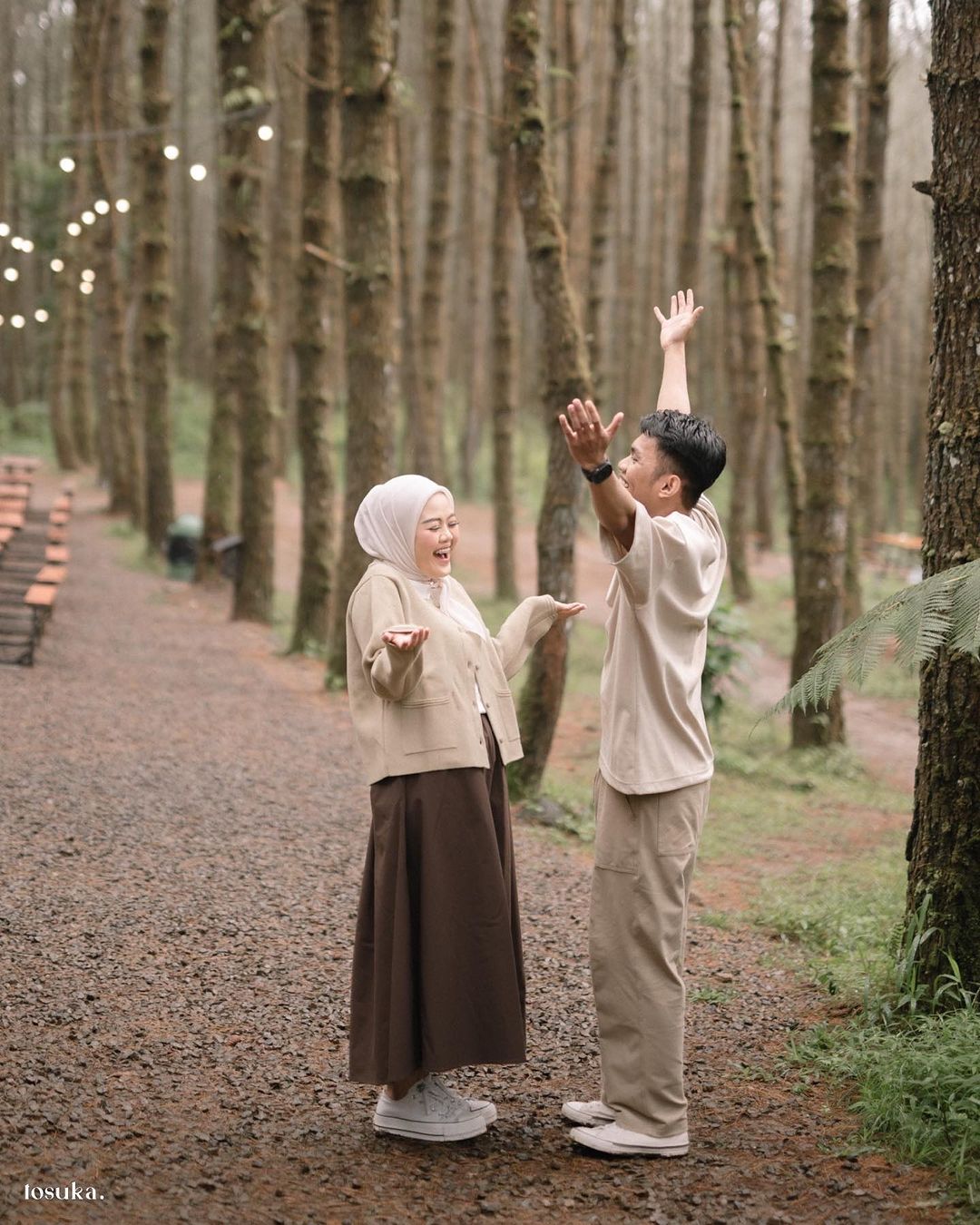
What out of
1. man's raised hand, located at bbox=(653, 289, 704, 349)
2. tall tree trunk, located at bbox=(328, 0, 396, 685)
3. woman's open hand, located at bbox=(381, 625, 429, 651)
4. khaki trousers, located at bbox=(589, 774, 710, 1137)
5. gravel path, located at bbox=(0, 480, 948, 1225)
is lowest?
gravel path, located at bbox=(0, 480, 948, 1225)

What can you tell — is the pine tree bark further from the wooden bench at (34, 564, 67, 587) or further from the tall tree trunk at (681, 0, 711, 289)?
the tall tree trunk at (681, 0, 711, 289)

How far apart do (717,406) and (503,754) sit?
28357 millimetres

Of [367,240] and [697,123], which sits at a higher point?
[697,123]

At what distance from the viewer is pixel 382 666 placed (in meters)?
3.37

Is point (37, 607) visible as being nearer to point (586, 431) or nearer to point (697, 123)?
point (586, 431)

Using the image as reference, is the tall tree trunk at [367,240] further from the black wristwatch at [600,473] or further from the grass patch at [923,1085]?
the black wristwatch at [600,473]

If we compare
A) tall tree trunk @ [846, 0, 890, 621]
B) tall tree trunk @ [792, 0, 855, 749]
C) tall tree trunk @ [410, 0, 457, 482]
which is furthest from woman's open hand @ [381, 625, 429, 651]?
tall tree trunk @ [410, 0, 457, 482]

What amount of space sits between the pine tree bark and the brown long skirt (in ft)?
4.95

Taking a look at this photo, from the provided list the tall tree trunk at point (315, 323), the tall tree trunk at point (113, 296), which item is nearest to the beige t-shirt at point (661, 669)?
the tall tree trunk at point (315, 323)

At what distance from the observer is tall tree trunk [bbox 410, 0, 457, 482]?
1588 centimetres

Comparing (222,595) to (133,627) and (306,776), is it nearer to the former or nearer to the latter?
(133,627)

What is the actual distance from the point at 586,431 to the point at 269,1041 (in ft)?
7.87

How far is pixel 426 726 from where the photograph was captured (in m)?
3.54

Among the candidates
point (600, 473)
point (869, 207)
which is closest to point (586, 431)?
point (600, 473)
